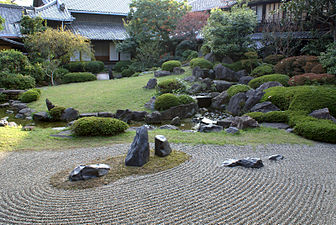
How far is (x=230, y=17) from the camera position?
16828 mm

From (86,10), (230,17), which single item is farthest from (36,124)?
(86,10)

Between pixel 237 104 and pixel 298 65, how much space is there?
4.58 meters

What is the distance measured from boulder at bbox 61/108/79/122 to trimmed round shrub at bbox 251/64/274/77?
9.16m

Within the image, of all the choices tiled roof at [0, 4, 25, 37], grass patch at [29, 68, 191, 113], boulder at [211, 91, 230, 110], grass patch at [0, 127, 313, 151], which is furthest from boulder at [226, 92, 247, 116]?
tiled roof at [0, 4, 25, 37]

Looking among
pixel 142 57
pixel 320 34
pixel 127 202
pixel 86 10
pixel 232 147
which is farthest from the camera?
pixel 86 10

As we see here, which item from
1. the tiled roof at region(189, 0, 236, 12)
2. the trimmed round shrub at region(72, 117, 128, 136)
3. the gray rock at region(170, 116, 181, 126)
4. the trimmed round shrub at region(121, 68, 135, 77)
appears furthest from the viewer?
the tiled roof at region(189, 0, 236, 12)

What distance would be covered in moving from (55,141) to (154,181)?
366 cm

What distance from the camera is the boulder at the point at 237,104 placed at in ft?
36.3

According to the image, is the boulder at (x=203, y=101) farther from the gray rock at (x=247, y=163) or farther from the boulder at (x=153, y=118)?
the gray rock at (x=247, y=163)

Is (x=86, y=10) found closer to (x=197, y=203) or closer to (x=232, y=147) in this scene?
(x=232, y=147)

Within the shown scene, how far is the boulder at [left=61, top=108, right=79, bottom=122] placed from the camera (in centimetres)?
1050

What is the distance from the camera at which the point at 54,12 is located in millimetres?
24156

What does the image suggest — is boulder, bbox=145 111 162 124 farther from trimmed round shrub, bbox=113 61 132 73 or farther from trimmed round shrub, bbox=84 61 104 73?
trimmed round shrub, bbox=113 61 132 73

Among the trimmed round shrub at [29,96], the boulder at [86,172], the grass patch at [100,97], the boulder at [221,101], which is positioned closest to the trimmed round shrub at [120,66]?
the grass patch at [100,97]
